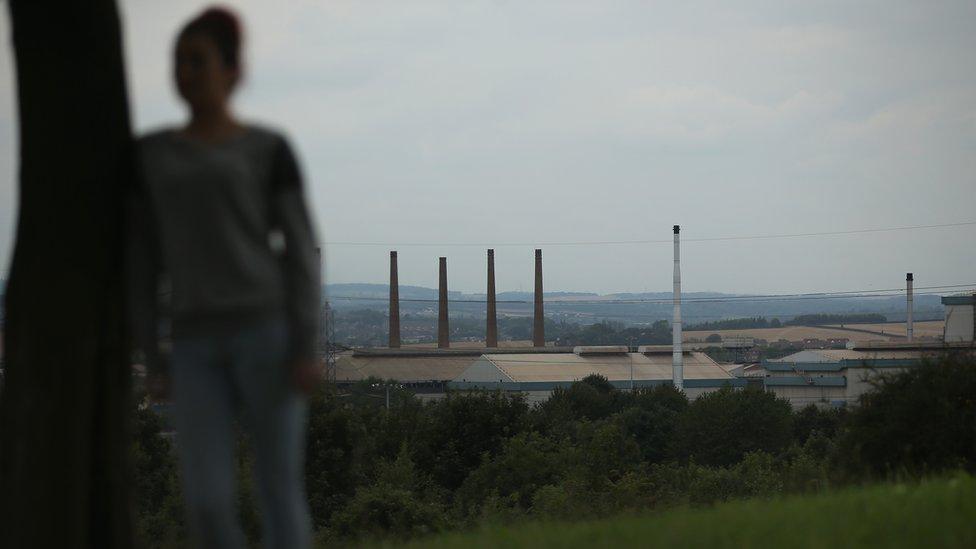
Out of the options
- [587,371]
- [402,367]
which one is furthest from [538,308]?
[587,371]

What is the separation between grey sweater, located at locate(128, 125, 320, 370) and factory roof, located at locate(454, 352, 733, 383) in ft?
272

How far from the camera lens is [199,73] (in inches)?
131

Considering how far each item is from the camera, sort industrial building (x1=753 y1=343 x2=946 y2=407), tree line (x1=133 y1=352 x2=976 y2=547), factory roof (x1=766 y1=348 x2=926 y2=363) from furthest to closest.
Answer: factory roof (x1=766 y1=348 x2=926 y2=363)
industrial building (x1=753 y1=343 x2=946 y2=407)
tree line (x1=133 y1=352 x2=976 y2=547)

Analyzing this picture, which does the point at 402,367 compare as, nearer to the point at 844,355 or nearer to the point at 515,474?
the point at 844,355

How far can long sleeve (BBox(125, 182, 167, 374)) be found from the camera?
11.4 ft

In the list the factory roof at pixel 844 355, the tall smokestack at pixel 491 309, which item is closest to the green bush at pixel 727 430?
the factory roof at pixel 844 355

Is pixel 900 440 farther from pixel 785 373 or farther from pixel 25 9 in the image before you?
pixel 785 373

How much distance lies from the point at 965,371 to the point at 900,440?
1.22 m

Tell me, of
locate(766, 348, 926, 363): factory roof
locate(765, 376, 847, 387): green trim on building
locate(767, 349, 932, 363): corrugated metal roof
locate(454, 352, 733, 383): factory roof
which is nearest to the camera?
locate(765, 376, 847, 387): green trim on building

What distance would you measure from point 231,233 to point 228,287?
0.15 meters

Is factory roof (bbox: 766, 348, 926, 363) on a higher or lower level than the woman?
lower

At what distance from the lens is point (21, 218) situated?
392 centimetres

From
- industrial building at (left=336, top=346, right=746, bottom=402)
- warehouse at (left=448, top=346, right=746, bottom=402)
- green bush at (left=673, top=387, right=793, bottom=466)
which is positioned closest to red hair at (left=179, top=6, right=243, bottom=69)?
green bush at (left=673, top=387, right=793, bottom=466)

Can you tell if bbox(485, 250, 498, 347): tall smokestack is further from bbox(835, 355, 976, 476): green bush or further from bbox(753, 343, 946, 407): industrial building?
bbox(835, 355, 976, 476): green bush
